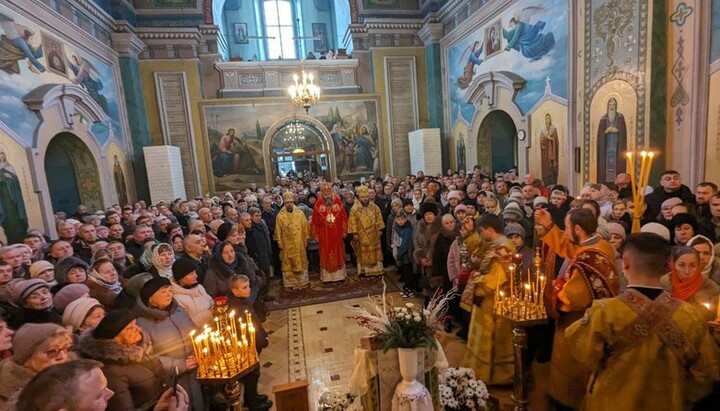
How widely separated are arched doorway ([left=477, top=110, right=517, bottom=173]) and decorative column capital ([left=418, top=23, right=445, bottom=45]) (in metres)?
3.94

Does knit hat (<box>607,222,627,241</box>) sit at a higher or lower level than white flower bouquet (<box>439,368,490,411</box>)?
higher

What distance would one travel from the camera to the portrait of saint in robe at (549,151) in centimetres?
829

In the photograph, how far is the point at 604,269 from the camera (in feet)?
7.93

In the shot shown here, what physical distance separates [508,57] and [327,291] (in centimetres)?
777

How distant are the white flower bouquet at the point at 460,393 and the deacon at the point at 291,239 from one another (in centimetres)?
415

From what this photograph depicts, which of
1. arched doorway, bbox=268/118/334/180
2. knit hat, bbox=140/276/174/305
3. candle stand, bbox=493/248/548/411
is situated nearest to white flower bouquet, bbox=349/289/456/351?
candle stand, bbox=493/248/548/411

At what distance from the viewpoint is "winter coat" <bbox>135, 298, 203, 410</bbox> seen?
2494 millimetres

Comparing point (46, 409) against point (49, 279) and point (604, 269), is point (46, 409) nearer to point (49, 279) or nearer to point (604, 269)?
point (49, 279)

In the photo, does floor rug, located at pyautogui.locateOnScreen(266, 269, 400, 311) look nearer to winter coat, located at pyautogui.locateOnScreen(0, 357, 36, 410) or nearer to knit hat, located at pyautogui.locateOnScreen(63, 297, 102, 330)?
knit hat, located at pyautogui.locateOnScreen(63, 297, 102, 330)

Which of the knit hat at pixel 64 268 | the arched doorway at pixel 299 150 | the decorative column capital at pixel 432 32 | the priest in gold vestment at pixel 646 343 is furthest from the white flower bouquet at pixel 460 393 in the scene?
the decorative column capital at pixel 432 32

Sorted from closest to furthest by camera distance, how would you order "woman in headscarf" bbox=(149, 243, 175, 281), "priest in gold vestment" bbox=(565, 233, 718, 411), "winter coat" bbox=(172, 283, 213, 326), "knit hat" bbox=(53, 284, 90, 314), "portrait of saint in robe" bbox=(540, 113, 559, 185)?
"priest in gold vestment" bbox=(565, 233, 718, 411) → "knit hat" bbox=(53, 284, 90, 314) → "winter coat" bbox=(172, 283, 213, 326) → "woman in headscarf" bbox=(149, 243, 175, 281) → "portrait of saint in robe" bbox=(540, 113, 559, 185)

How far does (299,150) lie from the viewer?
13.4 m

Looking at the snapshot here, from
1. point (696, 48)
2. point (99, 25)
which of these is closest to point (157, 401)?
point (696, 48)

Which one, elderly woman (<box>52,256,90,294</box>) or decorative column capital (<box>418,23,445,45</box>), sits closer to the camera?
elderly woman (<box>52,256,90,294</box>)
